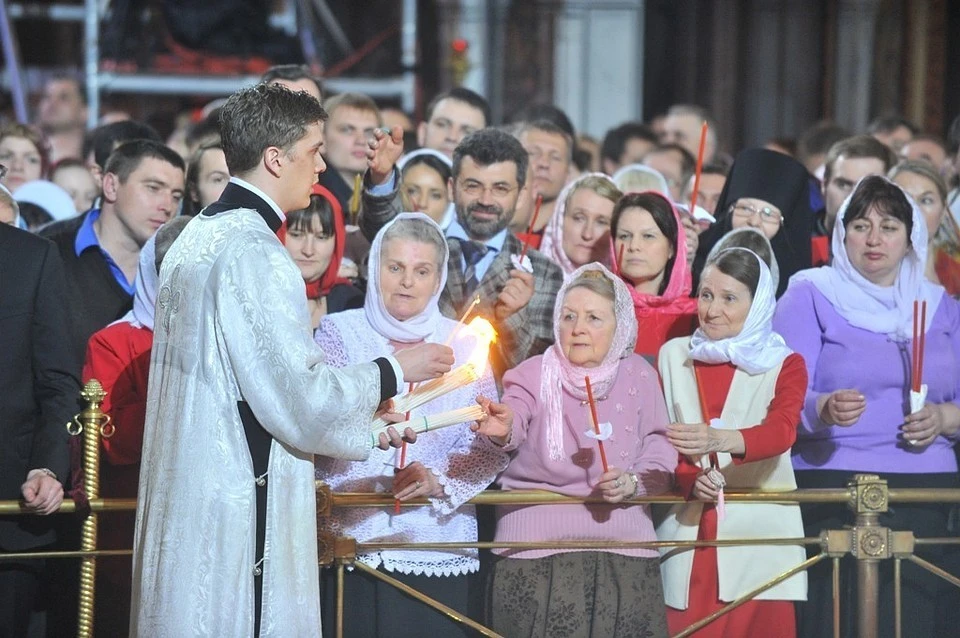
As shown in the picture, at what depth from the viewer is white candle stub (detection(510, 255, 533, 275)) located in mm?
5438

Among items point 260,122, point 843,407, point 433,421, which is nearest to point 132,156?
point 260,122

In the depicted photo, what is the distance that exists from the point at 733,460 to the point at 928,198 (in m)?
2.08

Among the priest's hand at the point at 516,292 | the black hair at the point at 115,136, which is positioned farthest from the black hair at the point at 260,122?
the black hair at the point at 115,136

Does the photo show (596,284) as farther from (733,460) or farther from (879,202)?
(879,202)

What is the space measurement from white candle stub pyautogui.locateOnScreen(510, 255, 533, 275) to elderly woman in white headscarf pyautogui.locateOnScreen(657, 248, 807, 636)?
0.59 meters

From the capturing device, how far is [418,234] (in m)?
5.15

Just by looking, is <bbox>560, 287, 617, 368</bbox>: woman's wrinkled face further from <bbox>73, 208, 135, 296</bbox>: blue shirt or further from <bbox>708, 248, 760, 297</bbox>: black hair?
<bbox>73, 208, 135, 296</bbox>: blue shirt

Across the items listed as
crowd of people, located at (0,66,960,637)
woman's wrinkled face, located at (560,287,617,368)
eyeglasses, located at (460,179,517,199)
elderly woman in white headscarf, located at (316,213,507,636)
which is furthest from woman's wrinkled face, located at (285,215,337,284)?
woman's wrinkled face, located at (560,287,617,368)

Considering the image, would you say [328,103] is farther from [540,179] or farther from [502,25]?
[502,25]

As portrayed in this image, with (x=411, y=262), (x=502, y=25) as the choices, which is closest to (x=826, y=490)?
(x=411, y=262)

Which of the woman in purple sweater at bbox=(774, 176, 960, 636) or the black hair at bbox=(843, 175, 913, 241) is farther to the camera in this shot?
the black hair at bbox=(843, 175, 913, 241)

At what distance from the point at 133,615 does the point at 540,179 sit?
3678 millimetres

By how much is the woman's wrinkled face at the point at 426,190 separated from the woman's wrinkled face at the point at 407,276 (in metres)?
1.31

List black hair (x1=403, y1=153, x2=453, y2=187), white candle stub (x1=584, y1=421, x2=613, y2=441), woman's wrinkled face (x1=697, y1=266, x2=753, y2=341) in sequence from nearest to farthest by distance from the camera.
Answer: white candle stub (x1=584, y1=421, x2=613, y2=441), woman's wrinkled face (x1=697, y1=266, x2=753, y2=341), black hair (x1=403, y1=153, x2=453, y2=187)
